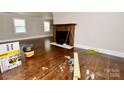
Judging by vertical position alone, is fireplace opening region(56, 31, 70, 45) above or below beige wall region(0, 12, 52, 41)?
below

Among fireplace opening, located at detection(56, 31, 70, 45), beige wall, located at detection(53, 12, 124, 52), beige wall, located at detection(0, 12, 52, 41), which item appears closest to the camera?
beige wall, located at detection(53, 12, 124, 52)

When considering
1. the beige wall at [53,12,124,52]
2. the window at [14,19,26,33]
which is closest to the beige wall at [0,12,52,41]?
the window at [14,19,26,33]

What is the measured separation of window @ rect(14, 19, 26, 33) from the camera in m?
6.33

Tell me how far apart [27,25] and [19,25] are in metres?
0.59

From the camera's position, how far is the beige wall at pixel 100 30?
11.0 feet

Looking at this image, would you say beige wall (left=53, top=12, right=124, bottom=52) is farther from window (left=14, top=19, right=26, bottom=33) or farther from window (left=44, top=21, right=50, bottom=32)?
window (left=44, top=21, right=50, bottom=32)

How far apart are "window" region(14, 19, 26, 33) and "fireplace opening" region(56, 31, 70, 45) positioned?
9.07 feet

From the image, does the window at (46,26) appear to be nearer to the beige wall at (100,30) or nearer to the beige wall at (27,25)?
the beige wall at (27,25)

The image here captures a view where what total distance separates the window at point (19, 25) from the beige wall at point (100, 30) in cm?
337

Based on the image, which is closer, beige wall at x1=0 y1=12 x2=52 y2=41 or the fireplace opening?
the fireplace opening
